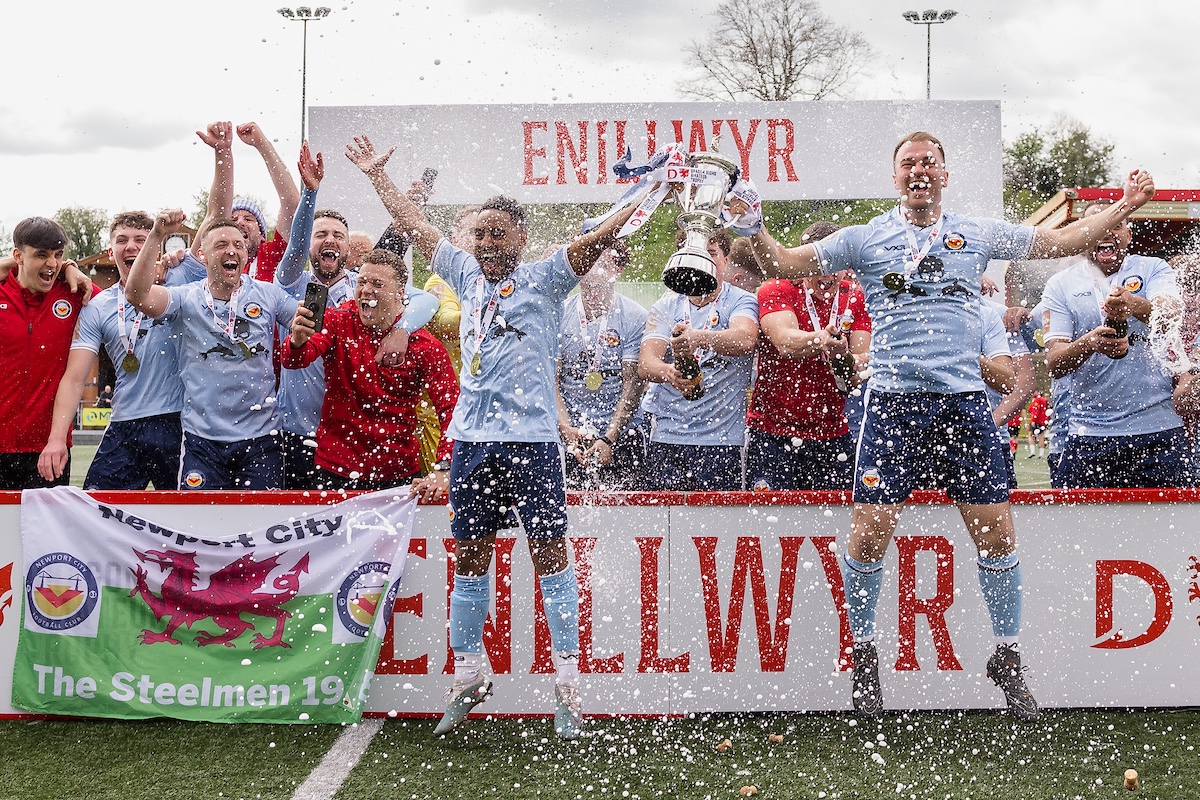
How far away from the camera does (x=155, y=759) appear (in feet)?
12.1

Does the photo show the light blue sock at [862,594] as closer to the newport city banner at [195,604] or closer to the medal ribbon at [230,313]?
the newport city banner at [195,604]

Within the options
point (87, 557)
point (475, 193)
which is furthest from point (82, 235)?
point (87, 557)

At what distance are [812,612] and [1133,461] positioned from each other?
186 cm

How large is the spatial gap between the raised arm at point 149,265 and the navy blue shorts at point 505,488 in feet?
5.73

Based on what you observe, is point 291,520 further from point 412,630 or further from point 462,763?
point 462,763

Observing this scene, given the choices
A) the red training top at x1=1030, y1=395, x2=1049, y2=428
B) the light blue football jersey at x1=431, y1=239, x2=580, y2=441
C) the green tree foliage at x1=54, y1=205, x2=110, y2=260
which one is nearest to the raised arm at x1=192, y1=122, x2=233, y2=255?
the light blue football jersey at x1=431, y1=239, x2=580, y2=441

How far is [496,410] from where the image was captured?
13.0 feet

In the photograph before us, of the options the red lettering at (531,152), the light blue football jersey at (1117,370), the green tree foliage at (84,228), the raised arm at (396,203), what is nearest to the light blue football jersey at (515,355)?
the raised arm at (396,203)

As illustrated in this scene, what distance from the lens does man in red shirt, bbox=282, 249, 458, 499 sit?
4711 millimetres

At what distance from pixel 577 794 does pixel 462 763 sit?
546 millimetres

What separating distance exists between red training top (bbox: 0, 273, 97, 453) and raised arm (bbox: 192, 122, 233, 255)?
822 millimetres

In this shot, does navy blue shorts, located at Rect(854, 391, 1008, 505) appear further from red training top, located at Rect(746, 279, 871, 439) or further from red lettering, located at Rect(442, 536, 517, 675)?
red lettering, located at Rect(442, 536, 517, 675)

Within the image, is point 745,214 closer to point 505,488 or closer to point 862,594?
point 505,488

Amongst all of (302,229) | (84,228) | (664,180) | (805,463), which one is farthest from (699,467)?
(84,228)
